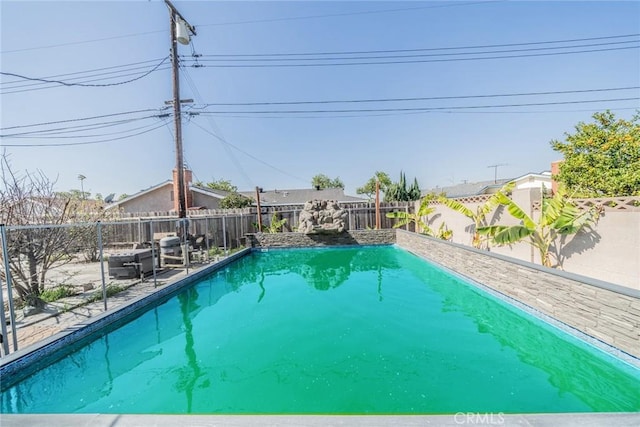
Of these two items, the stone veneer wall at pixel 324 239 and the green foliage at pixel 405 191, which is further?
the green foliage at pixel 405 191

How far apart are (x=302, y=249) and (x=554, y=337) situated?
37.0 feet

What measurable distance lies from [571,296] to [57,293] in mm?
9680

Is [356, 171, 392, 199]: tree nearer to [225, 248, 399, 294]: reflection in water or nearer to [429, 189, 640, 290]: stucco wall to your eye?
[225, 248, 399, 294]: reflection in water

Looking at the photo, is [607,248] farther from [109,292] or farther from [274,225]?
[274,225]

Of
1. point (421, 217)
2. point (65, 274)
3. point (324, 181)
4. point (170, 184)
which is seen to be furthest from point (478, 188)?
point (65, 274)

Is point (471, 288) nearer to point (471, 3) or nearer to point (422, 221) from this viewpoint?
point (422, 221)

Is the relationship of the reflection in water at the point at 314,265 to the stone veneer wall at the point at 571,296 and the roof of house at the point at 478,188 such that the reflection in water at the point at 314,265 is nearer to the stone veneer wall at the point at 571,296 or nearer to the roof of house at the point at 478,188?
the stone veneer wall at the point at 571,296

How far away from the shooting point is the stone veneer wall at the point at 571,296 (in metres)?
3.40

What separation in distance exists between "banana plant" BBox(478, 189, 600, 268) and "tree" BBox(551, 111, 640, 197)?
3812mm

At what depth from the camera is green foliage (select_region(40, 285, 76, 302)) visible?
5.79 metres

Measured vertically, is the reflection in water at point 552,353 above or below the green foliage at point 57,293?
below

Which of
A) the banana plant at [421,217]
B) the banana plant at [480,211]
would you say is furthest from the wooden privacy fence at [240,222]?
the banana plant at [480,211]

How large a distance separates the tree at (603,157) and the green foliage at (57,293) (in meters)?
14.4

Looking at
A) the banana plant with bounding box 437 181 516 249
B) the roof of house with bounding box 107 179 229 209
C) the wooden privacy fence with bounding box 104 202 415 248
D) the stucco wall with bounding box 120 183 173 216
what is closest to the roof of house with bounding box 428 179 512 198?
the wooden privacy fence with bounding box 104 202 415 248
